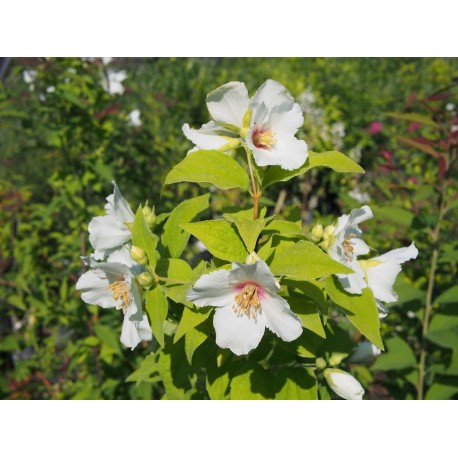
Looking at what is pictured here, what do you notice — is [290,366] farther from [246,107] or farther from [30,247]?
[30,247]

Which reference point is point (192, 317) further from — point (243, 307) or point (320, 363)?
point (320, 363)

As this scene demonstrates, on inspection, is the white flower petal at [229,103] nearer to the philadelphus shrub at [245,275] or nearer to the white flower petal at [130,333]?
the philadelphus shrub at [245,275]

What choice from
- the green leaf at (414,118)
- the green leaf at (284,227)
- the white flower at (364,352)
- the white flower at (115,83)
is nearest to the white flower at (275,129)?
the green leaf at (284,227)

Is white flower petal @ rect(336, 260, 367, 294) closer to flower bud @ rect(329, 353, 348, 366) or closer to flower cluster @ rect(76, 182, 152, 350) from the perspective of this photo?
flower bud @ rect(329, 353, 348, 366)

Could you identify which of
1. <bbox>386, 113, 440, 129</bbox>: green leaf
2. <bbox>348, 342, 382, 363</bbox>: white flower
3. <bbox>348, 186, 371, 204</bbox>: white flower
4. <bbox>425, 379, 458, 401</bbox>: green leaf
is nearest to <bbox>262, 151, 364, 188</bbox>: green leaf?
<bbox>348, 342, 382, 363</bbox>: white flower

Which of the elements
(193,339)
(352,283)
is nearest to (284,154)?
(352,283)

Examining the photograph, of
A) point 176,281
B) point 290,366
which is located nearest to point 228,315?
point 176,281
